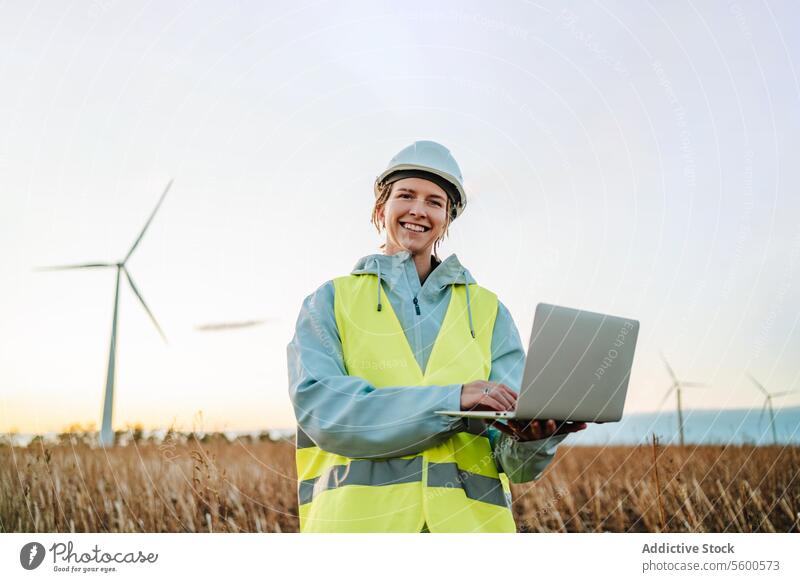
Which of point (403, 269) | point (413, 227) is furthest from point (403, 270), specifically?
point (413, 227)

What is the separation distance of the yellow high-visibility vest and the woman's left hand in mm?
176

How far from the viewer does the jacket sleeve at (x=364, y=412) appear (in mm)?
3127

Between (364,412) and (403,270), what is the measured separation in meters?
0.85

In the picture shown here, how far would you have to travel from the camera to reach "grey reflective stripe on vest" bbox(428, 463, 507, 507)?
3.26 meters

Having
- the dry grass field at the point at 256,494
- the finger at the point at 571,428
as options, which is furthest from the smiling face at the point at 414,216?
the dry grass field at the point at 256,494

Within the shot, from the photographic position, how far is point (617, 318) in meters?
3.19

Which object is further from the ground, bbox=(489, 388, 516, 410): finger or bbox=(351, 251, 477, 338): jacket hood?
bbox=(351, 251, 477, 338): jacket hood

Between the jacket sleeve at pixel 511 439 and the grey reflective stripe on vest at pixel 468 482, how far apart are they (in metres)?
0.09

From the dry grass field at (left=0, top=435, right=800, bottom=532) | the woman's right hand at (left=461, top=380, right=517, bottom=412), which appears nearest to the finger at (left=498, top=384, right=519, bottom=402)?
the woman's right hand at (left=461, top=380, right=517, bottom=412)

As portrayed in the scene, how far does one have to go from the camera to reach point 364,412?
10.3 ft

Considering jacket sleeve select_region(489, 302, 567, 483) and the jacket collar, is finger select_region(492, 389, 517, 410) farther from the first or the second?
the jacket collar
